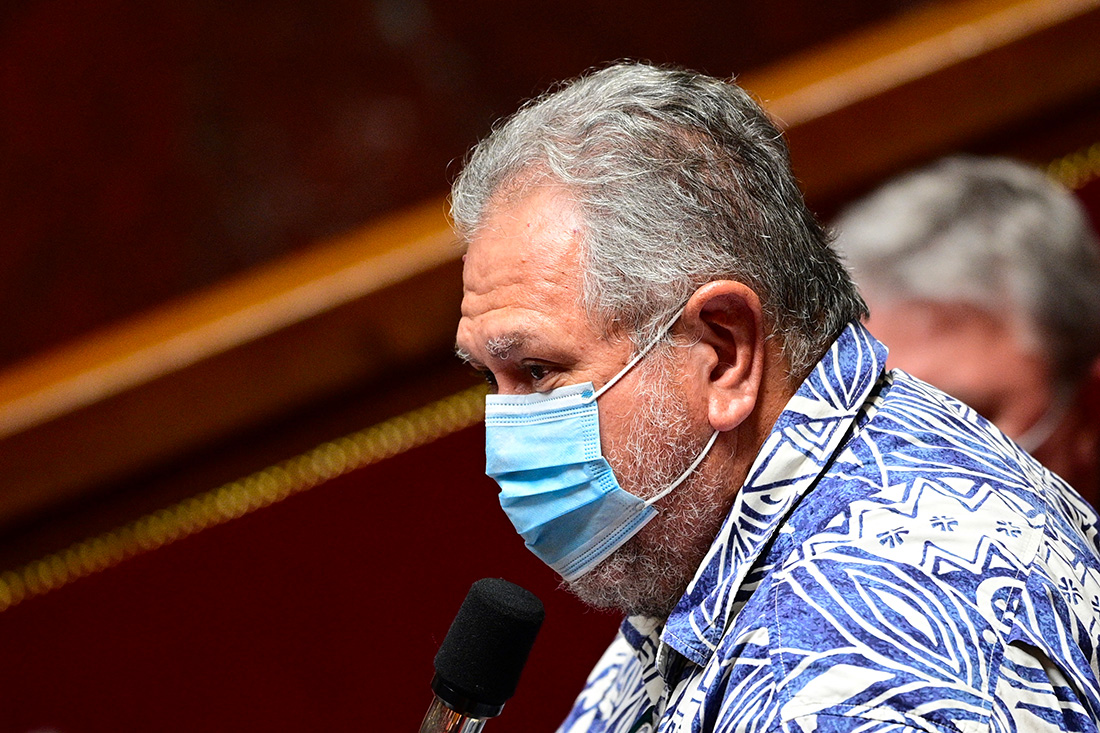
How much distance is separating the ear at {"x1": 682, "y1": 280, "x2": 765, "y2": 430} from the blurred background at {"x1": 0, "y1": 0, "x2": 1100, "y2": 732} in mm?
1289

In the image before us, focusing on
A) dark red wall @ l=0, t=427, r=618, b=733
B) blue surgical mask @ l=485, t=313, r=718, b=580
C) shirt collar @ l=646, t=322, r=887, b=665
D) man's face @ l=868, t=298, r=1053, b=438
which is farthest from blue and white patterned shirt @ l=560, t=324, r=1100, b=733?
dark red wall @ l=0, t=427, r=618, b=733

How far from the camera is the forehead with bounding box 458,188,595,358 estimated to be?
1103 mm

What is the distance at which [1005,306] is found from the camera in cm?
191

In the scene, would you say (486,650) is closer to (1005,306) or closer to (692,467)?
(692,467)

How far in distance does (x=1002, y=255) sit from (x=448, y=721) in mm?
1312

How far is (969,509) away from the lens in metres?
0.94

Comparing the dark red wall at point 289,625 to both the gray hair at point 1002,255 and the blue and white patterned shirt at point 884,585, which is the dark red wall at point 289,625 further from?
the blue and white patterned shirt at point 884,585

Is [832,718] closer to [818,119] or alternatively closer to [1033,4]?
[818,119]

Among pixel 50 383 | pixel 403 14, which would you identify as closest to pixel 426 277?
pixel 403 14

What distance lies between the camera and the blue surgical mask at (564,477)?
112cm

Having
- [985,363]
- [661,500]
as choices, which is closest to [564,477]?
[661,500]

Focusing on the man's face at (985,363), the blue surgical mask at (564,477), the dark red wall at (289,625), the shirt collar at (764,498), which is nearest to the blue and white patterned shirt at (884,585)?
the shirt collar at (764,498)

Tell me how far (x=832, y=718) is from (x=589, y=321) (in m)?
0.45

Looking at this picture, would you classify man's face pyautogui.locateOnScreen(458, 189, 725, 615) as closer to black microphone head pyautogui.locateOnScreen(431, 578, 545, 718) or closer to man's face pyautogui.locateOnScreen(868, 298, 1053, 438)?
black microphone head pyautogui.locateOnScreen(431, 578, 545, 718)
